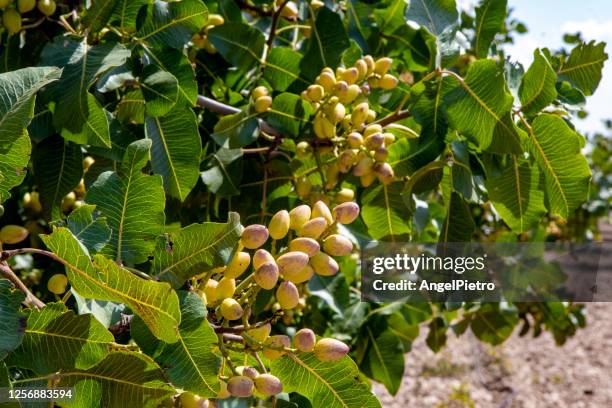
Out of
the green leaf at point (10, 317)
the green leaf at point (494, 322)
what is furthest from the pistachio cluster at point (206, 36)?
the green leaf at point (494, 322)

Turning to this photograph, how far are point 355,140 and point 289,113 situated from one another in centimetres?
18

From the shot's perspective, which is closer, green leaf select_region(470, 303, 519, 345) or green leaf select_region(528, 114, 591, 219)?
green leaf select_region(528, 114, 591, 219)

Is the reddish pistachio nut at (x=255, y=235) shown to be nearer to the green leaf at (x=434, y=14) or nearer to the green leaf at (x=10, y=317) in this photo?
the green leaf at (x=10, y=317)

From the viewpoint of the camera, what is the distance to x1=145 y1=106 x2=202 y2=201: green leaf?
119 cm

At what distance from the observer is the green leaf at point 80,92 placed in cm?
108

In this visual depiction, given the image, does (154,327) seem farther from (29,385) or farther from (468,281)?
(468,281)

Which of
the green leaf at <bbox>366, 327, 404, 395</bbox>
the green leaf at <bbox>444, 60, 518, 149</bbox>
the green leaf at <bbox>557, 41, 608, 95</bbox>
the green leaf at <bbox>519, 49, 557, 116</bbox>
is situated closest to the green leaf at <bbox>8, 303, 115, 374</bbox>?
the green leaf at <bbox>444, 60, 518, 149</bbox>

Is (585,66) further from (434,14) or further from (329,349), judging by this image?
(329,349)

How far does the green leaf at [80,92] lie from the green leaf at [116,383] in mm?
381

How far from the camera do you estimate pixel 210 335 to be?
0.78 metres

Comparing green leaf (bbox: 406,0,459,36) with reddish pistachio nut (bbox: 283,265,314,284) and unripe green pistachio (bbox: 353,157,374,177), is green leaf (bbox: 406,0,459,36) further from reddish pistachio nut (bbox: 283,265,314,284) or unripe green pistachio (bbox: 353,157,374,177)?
reddish pistachio nut (bbox: 283,265,314,284)

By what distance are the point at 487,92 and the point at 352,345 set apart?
38.4 inches

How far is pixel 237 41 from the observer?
4.68 ft

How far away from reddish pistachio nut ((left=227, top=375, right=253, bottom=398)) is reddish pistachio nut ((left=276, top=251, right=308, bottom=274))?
13 centimetres
